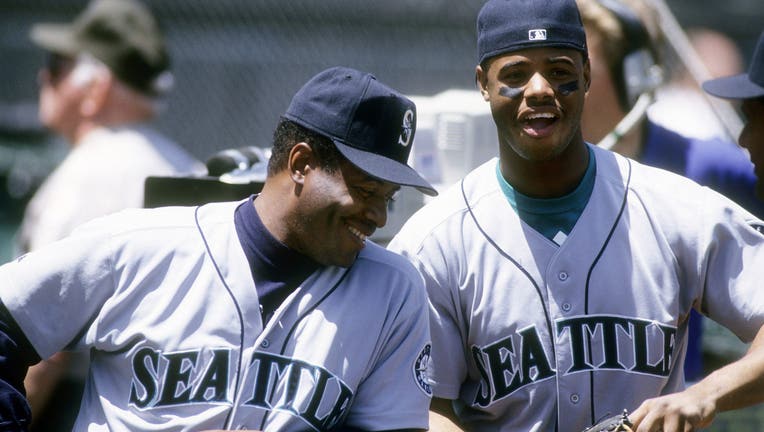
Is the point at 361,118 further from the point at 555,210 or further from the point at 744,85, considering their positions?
the point at 744,85

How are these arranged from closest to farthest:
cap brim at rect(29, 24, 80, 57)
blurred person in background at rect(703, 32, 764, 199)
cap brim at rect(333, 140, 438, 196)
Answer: cap brim at rect(333, 140, 438, 196) → blurred person in background at rect(703, 32, 764, 199) → cap brim at rect(29, 24, 80, 57)

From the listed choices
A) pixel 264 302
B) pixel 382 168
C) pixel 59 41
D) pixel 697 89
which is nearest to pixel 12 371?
pixel 264 302

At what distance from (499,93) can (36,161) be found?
16.0ft

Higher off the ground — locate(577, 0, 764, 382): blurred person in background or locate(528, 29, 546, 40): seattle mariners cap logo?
locate(528, 29, 546, 40): seattle mariners cap logo

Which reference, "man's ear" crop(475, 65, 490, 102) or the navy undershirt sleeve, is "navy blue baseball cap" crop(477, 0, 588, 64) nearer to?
"man's ear" crop(475, 65, 490, 102)

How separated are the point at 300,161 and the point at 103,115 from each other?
2603 mm

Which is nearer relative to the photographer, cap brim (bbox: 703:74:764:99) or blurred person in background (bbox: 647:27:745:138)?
cap brim (bbox: 703:74:764:99)

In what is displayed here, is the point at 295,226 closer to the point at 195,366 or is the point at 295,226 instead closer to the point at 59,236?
the point at 195,366

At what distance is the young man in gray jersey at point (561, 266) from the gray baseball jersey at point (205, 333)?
228mm

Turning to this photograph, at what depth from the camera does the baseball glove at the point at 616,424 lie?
258 cm

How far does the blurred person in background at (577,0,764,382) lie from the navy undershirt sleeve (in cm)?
213

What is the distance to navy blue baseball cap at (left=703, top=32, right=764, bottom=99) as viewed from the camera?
3691 mm

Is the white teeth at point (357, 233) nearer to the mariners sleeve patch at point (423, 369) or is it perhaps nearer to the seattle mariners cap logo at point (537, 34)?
the mariners sleeve patch at point (423, 369)

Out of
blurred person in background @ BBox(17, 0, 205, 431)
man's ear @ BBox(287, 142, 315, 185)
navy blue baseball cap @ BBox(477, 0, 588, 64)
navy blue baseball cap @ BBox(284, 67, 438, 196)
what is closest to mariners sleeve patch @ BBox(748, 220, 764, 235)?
navy blue baseball cap @ BBox(477, 0, 588, 64)
